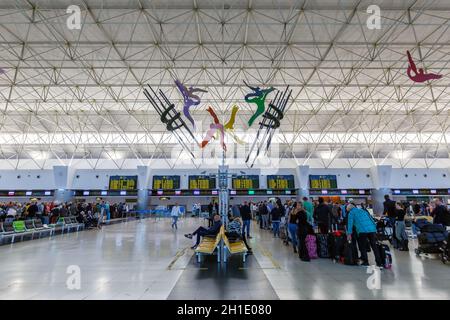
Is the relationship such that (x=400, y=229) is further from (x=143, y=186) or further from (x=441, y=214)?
(x=143, y=186)

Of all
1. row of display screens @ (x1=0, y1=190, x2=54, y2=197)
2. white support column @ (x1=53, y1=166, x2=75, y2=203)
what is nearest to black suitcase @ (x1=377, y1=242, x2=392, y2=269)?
white support column @ (x1=53, y1=166, x2=75, y2=203)

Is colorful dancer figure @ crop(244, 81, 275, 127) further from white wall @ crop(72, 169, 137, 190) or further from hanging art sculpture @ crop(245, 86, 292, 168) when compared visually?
white wall @ crop(72, 169, 137, 190)

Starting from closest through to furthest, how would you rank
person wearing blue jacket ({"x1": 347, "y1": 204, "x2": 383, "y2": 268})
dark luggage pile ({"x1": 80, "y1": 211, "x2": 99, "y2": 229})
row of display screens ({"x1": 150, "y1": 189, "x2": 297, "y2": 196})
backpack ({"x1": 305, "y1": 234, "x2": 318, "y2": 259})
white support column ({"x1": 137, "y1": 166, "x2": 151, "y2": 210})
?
person wearing blue jacket ({"x1": 347, "y1": 204, "x2": 383, "y2": 268}) → backpack ({"x1": 305, "y1": 234, "x2": 318, "y2": 259}) → dark luggage pile ({"x1": 80, "y1": 211, "x2": 99, "y2": 229}) → white support column ({"x1": 137, "y1": 166, "x2": 151, "y2": 210}) → row of display screens ({"x1": 150, "y1": 189, "x2": 297, "y2": 196})

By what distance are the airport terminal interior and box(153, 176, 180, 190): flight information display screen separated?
0.31 metres

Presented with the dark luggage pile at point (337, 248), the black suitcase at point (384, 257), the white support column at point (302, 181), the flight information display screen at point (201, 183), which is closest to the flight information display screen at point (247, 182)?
the flight information display screen at point (201, 183)

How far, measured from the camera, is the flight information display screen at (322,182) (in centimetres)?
2969

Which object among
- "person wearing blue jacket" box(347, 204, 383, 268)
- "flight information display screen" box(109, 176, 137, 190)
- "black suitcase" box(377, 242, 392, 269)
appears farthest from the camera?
"flight information display screen" box(109, 176, 137, 190)

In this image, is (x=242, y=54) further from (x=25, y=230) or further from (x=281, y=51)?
(x=25, y=230)

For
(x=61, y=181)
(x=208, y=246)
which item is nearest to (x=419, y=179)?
(x=208, y=246)

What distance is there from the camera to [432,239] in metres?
6.76

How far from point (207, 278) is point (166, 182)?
86.2 ft

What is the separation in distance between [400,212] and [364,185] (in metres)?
25.1

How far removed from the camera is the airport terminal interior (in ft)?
18.2
